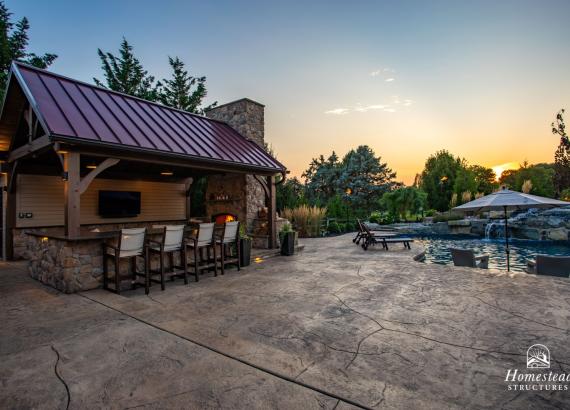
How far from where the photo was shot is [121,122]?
595 cm

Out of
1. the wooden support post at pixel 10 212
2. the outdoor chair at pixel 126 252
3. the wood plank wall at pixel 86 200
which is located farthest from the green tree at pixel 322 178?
the outdoor chair at pixel 126 252

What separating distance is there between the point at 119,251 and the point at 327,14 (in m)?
8.96

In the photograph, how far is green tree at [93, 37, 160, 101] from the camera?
1717 cm

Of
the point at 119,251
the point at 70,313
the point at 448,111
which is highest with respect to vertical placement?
the point at 448,111

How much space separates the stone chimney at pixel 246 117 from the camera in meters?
9.87

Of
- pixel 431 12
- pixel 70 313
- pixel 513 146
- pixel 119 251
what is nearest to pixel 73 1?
pixel 119 251

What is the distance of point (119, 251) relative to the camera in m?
4.62

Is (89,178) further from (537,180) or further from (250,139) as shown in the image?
(537,180)

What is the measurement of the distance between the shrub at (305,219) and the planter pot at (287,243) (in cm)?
460

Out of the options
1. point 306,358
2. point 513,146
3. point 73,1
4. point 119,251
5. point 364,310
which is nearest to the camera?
point 306,358

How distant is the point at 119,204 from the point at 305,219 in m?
7.21

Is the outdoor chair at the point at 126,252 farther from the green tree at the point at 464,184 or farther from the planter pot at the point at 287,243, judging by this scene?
the green tree at the point at 464,184

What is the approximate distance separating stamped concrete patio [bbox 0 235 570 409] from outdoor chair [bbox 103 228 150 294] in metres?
0.27

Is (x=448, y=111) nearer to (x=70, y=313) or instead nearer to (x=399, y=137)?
(x=399, y=137)
